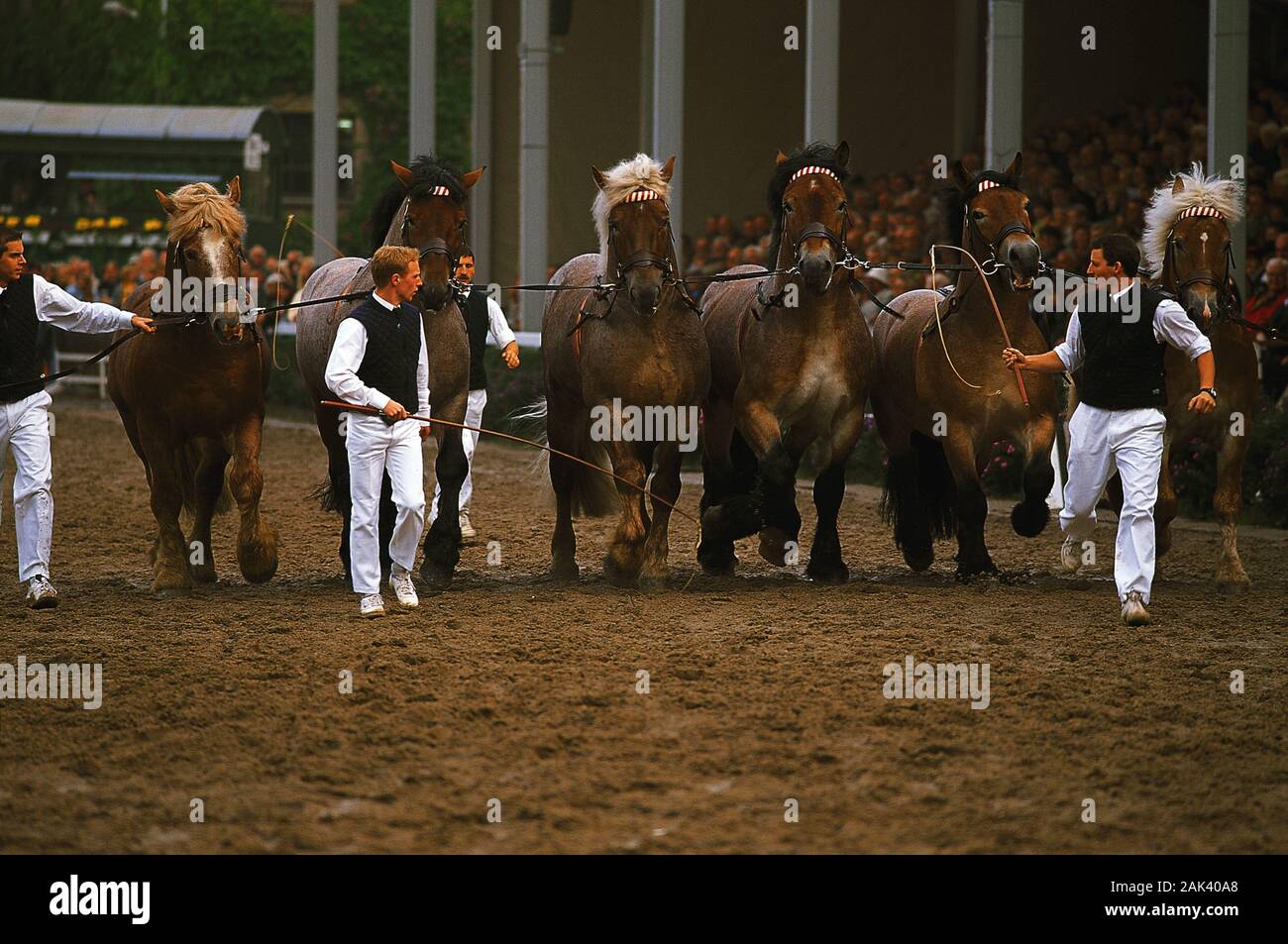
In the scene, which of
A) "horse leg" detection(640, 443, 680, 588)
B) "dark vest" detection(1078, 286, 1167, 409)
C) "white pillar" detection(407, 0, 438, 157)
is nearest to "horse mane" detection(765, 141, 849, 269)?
"horse leg" detection(640, 443, 680, 588)

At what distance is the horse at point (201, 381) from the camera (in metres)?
8.10

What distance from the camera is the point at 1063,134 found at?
17.3 m

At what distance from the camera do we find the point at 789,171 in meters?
8.77

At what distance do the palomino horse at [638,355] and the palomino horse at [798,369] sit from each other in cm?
33

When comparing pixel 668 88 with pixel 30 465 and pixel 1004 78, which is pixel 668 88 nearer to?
pixel 1004 78

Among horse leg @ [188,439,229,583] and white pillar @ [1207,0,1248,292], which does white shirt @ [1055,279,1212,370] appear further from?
white pillar @ [1207,0,1248,292]

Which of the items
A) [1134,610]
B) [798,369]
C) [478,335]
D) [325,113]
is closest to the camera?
[1134,610]

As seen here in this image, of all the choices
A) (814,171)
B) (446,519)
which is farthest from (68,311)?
(814,171)

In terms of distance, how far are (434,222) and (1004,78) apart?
6.63m

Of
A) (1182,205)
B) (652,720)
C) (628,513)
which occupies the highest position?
(1182,205)

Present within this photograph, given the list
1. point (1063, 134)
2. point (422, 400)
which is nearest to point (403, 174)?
point (422, 400)

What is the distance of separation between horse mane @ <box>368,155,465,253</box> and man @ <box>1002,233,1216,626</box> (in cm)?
305

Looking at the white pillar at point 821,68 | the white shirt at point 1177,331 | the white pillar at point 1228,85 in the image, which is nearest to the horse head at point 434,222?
the white shirt at point 1177,331

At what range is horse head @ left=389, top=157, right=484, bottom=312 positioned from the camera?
8.52 metres
